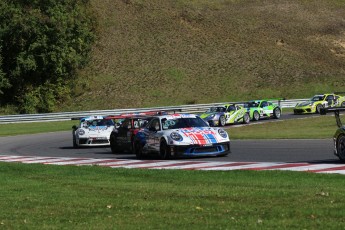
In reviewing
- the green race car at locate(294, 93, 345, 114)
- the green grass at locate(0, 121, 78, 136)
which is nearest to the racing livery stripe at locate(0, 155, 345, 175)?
the green grass at locate(0, 121, 78, 136)

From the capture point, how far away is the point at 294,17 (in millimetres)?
93125

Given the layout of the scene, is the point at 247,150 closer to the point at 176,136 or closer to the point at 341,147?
the point at 176,136

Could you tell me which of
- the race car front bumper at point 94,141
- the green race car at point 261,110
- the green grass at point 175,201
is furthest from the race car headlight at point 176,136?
the green race car at point 261,110

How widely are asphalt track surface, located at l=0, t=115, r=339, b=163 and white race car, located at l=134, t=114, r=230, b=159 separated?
36 centimetres

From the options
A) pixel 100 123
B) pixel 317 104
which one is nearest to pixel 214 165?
pixel 100 123

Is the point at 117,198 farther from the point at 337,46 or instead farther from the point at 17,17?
the point at 337,46

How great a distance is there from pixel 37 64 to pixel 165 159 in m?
44.7

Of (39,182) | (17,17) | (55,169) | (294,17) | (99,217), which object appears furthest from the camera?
(294,17)

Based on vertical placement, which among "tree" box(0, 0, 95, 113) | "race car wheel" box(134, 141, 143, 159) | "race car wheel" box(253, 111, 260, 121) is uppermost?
"tree" box(0, 0, 95, 113)

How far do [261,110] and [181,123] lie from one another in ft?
88.3

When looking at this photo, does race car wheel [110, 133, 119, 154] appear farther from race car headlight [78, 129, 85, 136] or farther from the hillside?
the hillside

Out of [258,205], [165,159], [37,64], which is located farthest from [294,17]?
[258,205]

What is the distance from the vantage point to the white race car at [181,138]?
2411 cm

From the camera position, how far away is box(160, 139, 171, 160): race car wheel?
24.3 metres
